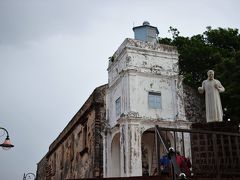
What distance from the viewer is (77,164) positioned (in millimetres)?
21484

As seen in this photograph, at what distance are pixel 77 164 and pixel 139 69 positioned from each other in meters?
7.37

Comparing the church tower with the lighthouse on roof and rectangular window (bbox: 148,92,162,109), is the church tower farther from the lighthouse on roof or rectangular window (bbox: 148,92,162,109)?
the lighthouse on roof

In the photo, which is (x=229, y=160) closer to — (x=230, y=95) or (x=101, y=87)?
(x=230, y=95)

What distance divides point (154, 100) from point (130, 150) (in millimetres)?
2814

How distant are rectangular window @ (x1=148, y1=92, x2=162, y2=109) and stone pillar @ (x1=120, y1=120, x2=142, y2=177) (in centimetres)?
142

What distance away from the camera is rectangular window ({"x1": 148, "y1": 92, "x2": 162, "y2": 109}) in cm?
1714

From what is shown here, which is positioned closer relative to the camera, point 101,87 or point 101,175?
point 101,175

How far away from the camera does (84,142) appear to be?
20.4 meters

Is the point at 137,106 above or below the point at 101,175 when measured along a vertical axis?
above

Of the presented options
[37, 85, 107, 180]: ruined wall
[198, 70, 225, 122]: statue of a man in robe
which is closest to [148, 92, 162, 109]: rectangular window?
[37, 85, 107, 180]: ruined wall

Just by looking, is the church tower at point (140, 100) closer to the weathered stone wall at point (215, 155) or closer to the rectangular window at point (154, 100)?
the rectangular window at point (154, 100)

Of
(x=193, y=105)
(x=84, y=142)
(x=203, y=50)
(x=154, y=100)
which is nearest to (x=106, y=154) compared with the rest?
(x=84, y=142)

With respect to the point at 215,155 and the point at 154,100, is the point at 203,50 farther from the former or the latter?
the point at 215,155

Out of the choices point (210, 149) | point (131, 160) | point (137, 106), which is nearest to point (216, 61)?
point (137, 106)
